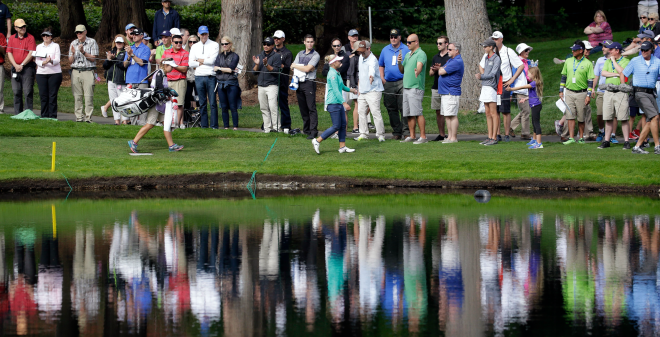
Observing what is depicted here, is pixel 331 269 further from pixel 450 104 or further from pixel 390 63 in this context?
pixel 390 63

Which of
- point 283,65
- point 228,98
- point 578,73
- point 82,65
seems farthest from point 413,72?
point 82,65

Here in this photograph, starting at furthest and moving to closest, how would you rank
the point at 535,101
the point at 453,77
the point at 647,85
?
the point at 453,77 → the point at 535,101 → the point at 647,85

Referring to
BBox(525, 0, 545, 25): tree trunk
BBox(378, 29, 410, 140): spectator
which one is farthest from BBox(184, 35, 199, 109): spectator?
BBox(525, 0, 545, 25): tree trunk

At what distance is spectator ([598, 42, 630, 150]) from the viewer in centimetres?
1655

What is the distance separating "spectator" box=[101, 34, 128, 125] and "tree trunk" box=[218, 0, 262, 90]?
16.6ft

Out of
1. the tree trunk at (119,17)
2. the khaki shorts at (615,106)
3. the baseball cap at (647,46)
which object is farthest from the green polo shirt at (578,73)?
the tree trunk at (119,17)

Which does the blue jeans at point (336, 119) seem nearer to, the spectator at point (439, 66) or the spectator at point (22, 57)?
the spectator at point (439, 66)

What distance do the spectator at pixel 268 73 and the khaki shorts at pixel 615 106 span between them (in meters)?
6.78

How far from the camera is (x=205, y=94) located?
19.2 m

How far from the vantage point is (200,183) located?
47.7ft

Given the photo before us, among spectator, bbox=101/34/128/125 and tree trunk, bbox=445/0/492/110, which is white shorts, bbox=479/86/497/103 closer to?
tree trunk, bbox=445/0/492/110

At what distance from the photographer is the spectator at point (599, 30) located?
2288 cm

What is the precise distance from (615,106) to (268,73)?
7.20 metres

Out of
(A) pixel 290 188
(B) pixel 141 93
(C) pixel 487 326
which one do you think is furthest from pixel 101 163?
(C) pixel 487 326
